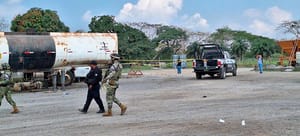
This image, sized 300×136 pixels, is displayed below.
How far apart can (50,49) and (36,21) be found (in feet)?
117

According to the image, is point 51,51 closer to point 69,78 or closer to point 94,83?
point 69,78

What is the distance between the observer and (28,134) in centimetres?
920

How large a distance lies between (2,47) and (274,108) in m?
13.7

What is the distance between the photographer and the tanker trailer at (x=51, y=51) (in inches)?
843

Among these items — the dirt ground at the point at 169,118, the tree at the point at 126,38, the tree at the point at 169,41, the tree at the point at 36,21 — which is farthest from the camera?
the tree at the point at 169,41

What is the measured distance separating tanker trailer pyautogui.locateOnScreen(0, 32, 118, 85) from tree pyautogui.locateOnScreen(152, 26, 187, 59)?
2211 inches

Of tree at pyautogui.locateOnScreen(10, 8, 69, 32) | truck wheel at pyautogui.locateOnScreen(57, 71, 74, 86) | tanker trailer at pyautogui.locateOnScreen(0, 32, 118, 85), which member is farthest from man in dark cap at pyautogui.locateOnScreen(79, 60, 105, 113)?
tree at pyautogui.locateOnScreen(10, 8, 69, 32)

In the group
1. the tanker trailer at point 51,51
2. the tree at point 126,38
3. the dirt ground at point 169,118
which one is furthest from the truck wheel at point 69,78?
the tree at point 126,38

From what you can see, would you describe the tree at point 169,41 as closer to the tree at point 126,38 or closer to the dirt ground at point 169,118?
the tree at point 126,38

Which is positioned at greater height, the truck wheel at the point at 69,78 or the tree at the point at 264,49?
the tree at the point at 264,49

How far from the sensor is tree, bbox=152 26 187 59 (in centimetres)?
8331

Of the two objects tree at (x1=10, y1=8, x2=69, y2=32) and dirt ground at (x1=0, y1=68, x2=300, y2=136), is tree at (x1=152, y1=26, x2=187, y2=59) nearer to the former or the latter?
tree at (x1=10, y1=8, x2=69, y2=32)

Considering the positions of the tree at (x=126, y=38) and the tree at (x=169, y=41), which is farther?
the tree at (x=169, y=41)

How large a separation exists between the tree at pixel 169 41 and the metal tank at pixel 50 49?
56111 mm
